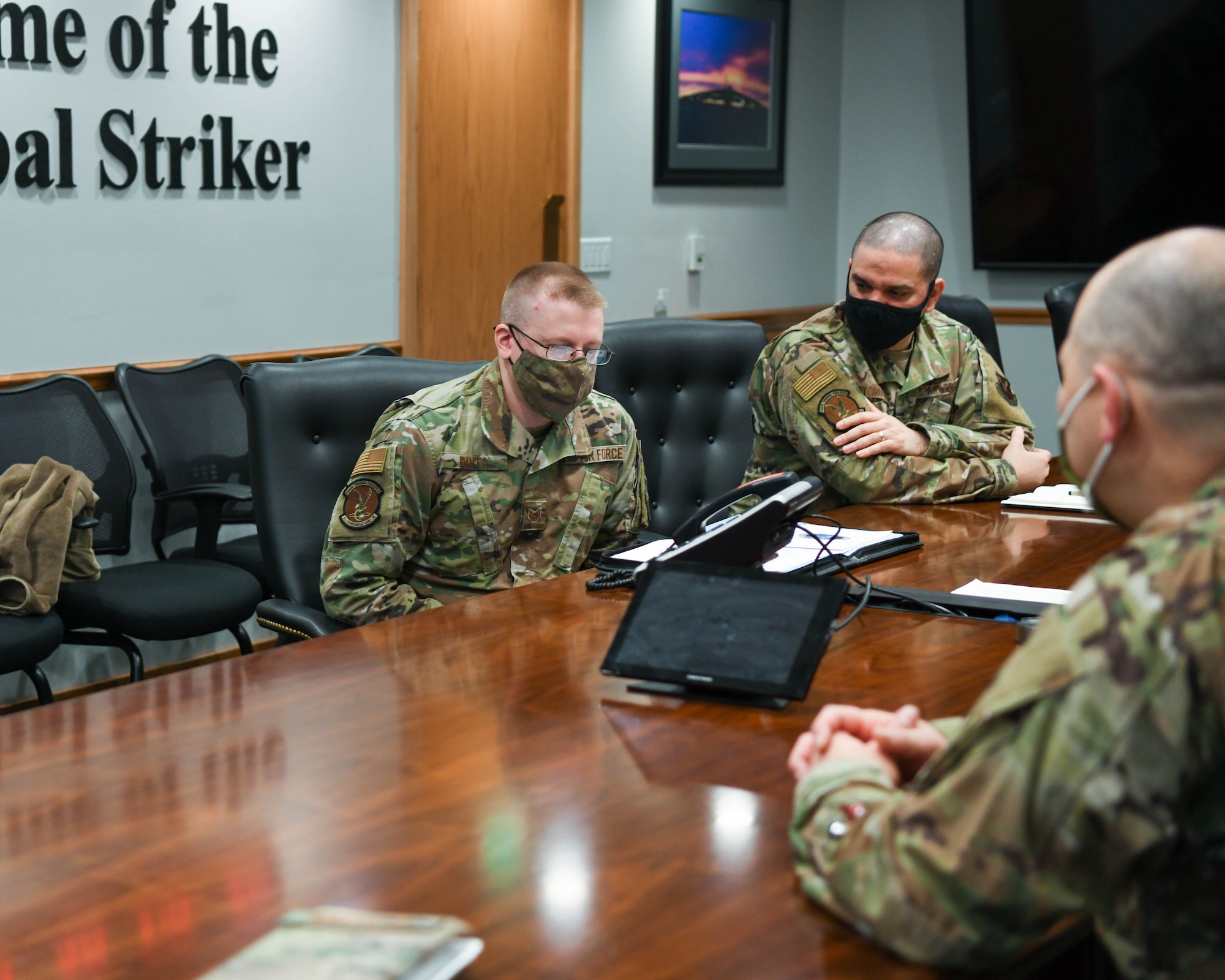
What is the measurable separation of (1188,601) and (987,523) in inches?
66.9

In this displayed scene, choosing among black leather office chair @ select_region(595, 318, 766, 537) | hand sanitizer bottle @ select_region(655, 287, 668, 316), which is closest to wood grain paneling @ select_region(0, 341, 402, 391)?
black leather office chair @ select_region(595, 318, 766, 537)

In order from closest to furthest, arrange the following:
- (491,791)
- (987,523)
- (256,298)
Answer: (491,791)
(987,523)
(256,298)

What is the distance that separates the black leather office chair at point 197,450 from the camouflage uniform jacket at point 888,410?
1480 mm

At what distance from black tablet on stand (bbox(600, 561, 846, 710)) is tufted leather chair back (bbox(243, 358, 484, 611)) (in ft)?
2.98

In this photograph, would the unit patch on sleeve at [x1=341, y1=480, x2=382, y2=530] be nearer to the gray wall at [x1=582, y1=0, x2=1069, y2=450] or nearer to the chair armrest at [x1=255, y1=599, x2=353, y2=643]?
the chair armrest at [x1=255, y1=599, x2=353, y2=643]

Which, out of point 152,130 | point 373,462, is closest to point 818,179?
point 152,130

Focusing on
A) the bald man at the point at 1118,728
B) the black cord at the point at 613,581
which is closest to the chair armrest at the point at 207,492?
the black cord at the point at 613,581

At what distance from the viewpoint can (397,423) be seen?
230 cm

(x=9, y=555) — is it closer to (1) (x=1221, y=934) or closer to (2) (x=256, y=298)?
(2) (x=256, y=298)

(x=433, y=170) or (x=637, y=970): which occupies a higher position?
(x=433, y=170)

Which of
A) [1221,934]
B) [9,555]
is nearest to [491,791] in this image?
[1221,934]

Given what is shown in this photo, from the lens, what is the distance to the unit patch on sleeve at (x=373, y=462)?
2244 mm

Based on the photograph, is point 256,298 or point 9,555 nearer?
point 9,555

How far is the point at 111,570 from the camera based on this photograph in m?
3.56
